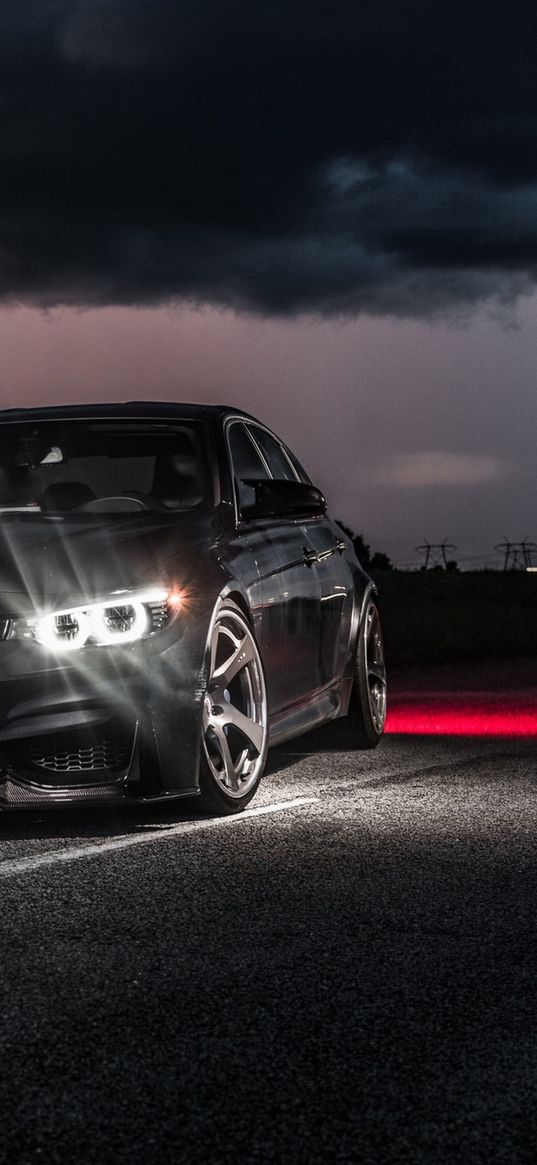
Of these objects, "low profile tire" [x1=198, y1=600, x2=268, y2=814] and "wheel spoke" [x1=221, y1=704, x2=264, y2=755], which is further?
"wheel spoke" [x1=221, y1=704, x2=264, y2=755]

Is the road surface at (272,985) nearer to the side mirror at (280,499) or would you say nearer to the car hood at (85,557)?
the car hood at (85,557)

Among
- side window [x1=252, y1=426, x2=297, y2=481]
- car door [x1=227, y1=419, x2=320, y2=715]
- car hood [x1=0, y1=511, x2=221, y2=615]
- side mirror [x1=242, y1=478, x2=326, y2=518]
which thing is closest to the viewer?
car hood [x1=0, y1=511, x2=221, y2=615]

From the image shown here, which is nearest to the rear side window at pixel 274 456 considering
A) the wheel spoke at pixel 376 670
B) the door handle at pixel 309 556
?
the door handle at pixel 309 556

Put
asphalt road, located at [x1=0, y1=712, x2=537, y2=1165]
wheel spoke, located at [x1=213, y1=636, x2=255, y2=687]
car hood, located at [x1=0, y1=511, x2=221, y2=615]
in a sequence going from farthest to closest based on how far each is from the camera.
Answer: wheel spoke, located at [x1=213, y1=636, x2=255, y2=687], car hood, located at [x1=0, y1=511, x2=221, y2=615], asphalt road, located at [x1=0, y1=712, x2=537, y2=1165]

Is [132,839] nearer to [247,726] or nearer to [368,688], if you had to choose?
[247,726]

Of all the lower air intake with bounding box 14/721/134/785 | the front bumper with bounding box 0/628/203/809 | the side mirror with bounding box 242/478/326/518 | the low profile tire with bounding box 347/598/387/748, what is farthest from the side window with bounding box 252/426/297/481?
the lower air intake with bounding box 14/721/134/785

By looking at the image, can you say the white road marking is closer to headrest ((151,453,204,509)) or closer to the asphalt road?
the asphalt road

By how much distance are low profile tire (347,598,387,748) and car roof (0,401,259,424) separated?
154 centimetres

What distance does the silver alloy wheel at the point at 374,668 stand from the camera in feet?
28.4

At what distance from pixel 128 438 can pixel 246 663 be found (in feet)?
5.10

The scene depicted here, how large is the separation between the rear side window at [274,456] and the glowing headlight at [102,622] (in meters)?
2.17

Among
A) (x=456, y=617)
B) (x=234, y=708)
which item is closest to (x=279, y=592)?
(x=234, y=708)

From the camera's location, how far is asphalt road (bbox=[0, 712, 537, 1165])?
290 centimetres

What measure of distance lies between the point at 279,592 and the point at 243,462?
0.79 metres
